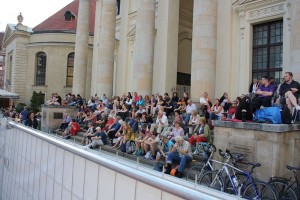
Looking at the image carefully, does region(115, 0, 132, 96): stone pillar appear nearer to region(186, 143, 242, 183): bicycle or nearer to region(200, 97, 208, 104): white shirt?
region(200, 97, 208, 104): white shirt

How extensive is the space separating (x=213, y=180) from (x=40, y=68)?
38702 millimetres

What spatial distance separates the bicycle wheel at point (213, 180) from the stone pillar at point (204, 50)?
7060mm

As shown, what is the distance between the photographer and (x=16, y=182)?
15.4ft

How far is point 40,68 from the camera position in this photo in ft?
139

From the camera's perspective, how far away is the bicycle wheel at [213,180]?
7456mm

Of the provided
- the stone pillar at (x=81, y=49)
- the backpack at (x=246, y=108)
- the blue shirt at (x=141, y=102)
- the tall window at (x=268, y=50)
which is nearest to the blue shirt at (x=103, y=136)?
the blue shirt at (x=141, y=102)

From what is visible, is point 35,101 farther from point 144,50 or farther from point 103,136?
point 103,136

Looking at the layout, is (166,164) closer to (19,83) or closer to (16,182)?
(16,182)

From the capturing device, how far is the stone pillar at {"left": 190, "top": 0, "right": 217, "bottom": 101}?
14.6 meters

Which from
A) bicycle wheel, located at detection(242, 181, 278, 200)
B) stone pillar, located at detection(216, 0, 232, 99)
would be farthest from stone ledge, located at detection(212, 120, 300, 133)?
stone pillar, located at detection(216, 0, 232, 99)

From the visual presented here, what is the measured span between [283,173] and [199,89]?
7656mm

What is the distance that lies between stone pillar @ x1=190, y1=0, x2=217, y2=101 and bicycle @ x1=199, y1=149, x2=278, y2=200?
22.4ft

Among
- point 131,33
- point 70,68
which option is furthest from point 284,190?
point 70,68

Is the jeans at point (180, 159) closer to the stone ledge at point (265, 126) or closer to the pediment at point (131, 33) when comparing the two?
the stone ledge at point (265, 126)
